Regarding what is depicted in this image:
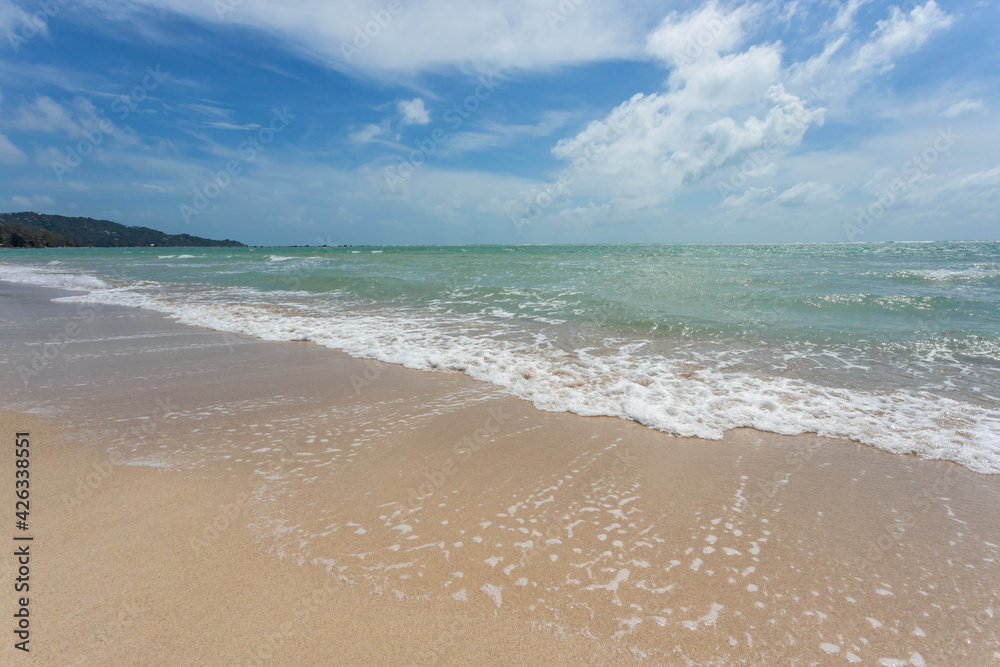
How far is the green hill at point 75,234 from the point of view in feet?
269

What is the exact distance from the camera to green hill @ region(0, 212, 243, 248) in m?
82.1

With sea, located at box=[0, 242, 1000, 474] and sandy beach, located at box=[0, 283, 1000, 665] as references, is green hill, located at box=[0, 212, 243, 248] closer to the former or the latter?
sea, located at box=[0, 242, 1000, 474]

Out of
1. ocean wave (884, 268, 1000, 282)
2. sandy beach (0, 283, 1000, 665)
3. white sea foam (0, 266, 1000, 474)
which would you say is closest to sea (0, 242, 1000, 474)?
white sea foam (0, 266, 1000, 474)

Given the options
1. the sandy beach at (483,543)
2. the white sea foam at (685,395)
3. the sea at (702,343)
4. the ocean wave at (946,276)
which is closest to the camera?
the sandy beach at (483,543)

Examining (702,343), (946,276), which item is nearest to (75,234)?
(702,343)

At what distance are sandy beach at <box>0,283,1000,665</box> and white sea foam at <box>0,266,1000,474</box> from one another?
341 millimetres

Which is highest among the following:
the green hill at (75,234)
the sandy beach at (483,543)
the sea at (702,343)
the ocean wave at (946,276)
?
the green hill at (75,234)

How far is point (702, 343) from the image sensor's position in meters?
7.96

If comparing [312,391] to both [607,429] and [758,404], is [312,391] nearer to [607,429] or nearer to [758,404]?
[607,429]

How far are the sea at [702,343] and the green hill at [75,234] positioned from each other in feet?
338

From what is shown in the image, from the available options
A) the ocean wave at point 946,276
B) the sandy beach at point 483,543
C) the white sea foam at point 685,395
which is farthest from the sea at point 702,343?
the sandy beach at point 483,543

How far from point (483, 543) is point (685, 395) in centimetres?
357

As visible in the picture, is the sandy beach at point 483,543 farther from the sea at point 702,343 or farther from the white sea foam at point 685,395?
the sea at point 702,343

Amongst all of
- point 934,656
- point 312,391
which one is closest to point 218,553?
point 312,391
